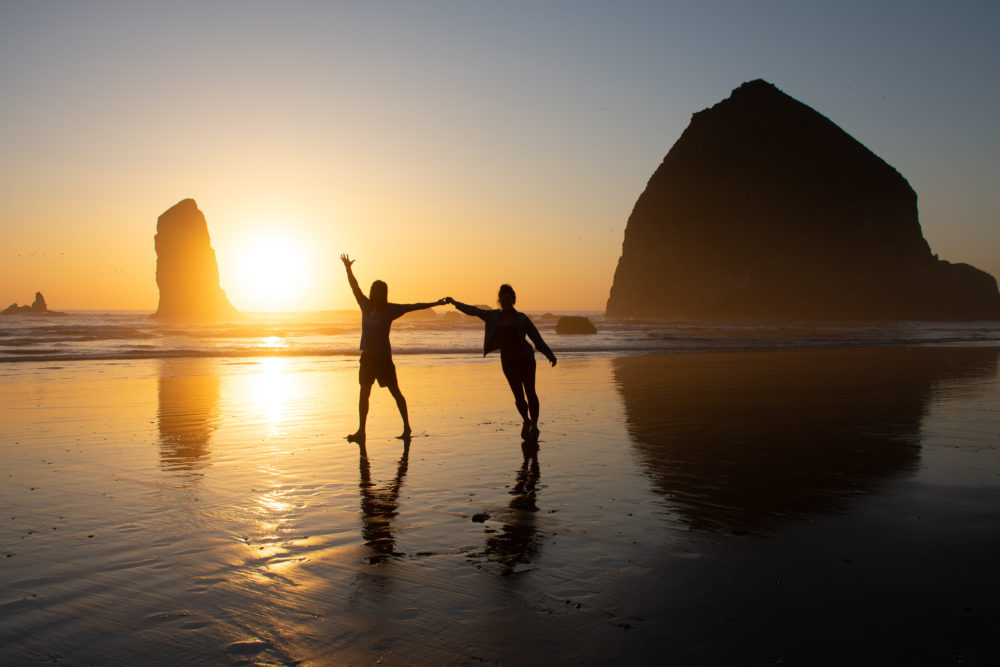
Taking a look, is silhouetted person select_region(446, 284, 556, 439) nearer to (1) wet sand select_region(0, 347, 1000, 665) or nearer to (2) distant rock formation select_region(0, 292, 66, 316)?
(1) wet sand select_region(0, 347, 1000, 665)

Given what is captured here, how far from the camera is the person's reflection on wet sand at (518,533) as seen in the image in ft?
13.9

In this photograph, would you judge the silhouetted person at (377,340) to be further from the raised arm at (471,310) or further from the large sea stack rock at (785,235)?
the large sea stack rock at (785,235)

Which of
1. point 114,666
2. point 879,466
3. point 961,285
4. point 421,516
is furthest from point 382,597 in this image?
point 961,285

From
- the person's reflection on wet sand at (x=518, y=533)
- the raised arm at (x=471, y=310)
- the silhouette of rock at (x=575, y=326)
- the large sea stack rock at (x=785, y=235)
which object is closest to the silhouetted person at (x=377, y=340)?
the raised arm at (x=471, y=310)

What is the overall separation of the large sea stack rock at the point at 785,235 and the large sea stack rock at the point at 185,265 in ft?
288

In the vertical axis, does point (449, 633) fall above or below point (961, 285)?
below

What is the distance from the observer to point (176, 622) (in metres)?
3.36

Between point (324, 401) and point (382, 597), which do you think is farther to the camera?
point (324, 401)

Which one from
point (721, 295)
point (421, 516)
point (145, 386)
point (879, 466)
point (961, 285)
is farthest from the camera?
point (961, 285)

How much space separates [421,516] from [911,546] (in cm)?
350

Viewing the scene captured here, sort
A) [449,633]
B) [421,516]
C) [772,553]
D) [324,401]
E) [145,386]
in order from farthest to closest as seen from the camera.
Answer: [145,386] → [324,401] → [421,516] → [772,553] → [449,633]

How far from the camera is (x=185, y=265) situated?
138 m

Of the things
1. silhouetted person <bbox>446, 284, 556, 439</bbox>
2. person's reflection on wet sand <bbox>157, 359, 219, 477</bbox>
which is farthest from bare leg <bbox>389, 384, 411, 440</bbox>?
person's reflection on wet sand <bbox>157, 359, 219, 477</bbox>

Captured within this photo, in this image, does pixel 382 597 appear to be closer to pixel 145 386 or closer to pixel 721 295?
pixel 145 386
